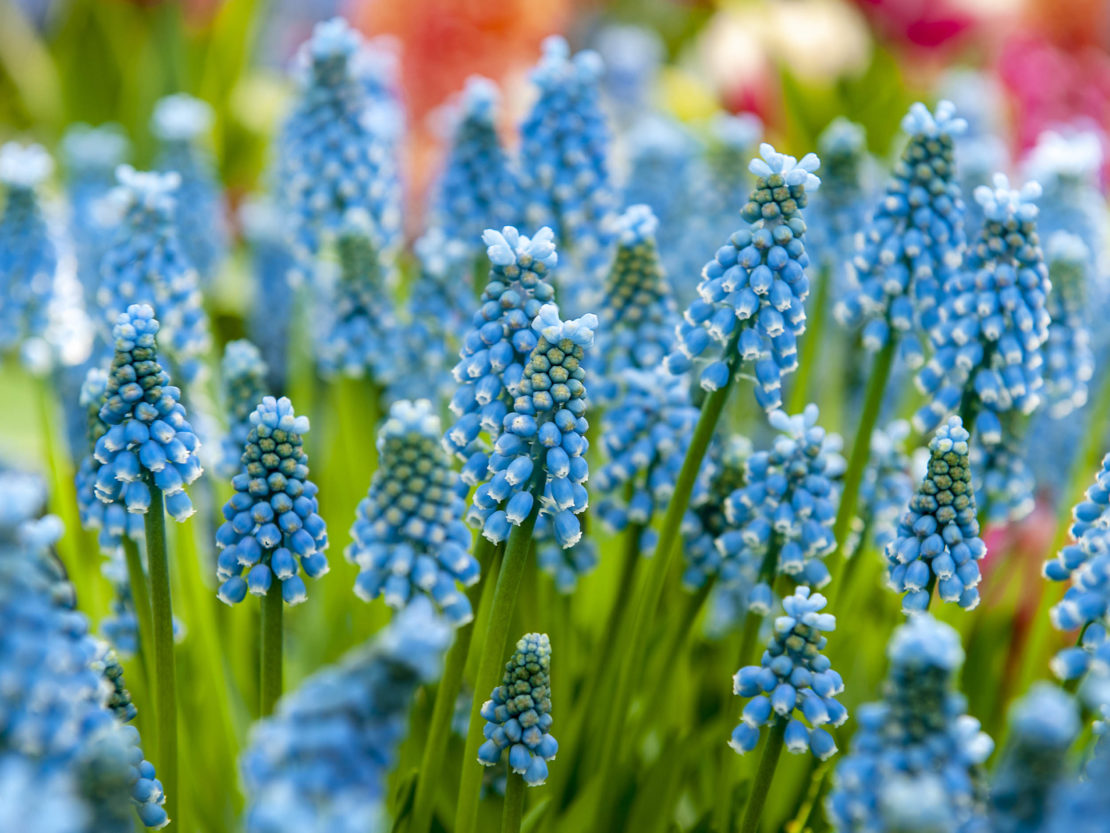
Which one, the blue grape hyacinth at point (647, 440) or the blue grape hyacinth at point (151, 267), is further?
the blue grape hyacinth at point (151, 267)

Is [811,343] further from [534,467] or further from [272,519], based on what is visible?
[272,519]

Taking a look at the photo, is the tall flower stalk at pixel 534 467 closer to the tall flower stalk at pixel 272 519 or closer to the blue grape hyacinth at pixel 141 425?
the tall flower stalk at pixel 272 519

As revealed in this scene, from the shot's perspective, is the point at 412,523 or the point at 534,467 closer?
the point at 412,523

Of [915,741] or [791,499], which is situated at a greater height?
[791,499]

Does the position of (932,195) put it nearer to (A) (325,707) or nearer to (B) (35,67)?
(A) (325,707)

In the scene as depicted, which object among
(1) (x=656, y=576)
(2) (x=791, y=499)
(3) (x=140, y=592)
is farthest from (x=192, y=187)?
(2) (x=791, y=499)

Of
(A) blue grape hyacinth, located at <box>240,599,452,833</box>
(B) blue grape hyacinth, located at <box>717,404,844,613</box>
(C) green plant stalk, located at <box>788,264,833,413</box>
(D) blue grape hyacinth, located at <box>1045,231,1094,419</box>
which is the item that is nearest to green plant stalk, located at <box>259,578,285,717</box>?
(A) blue grape hyacinth, located at <box>240,599,452,833</box>

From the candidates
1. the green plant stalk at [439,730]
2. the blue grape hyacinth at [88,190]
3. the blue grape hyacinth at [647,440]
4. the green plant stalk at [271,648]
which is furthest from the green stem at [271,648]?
the blue grape hyacinth at [88,190]

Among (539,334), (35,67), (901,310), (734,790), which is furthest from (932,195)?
(35,67)
